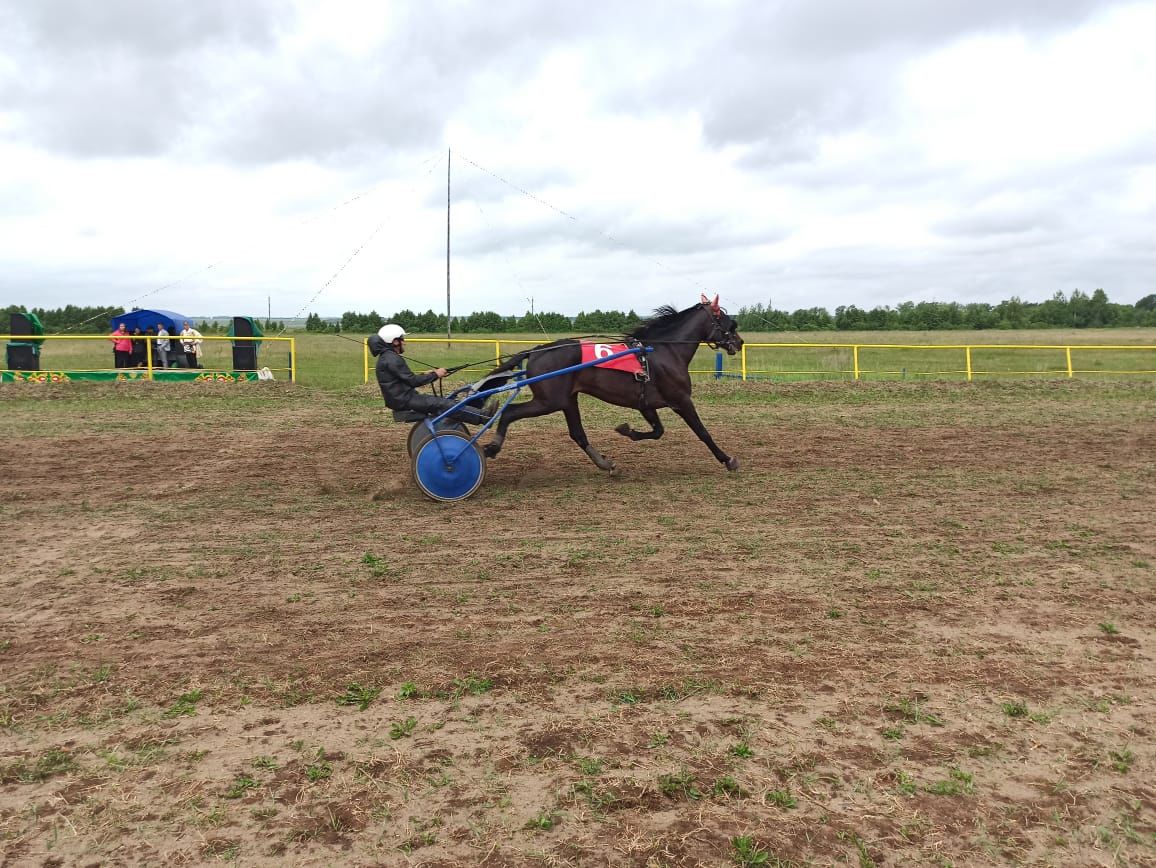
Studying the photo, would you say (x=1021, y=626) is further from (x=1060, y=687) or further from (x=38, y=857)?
(x=38, y=857)

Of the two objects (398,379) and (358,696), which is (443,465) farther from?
(358,696)

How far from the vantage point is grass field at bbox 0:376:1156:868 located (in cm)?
300

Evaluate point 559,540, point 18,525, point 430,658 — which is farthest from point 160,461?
point 430,658

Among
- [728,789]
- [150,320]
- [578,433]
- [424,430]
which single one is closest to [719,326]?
[578,433]

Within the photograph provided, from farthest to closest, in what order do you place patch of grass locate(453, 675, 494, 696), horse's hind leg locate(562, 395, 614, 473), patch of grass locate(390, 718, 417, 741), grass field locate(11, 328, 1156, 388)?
grass field locate(11, 328, 1156, 388), horse's hind leg locate(562, 395, 614, 473), patch of grass locate(453, 675, 494, 696), patch of grass locate(390, 718, 417, 741)

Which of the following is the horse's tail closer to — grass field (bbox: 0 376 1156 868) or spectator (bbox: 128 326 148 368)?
grass field (bbox: 0 376 1156 868)

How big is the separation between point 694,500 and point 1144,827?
219 inches

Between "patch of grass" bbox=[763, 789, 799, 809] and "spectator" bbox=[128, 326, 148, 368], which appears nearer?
"patch of grass" bbox=[763, 789, 799, 809]

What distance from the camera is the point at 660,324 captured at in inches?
394

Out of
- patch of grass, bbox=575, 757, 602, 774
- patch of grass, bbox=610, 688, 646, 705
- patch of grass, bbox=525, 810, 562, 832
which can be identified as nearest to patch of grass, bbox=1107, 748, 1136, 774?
patch of grass, bbox=610, 688, 646, 705

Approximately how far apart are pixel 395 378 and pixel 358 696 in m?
4.96

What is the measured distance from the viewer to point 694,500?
8430 millimetres

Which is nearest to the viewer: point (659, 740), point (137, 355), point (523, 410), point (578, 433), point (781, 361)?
point (659, 740)

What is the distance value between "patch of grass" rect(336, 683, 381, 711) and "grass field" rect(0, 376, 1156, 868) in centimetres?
3
